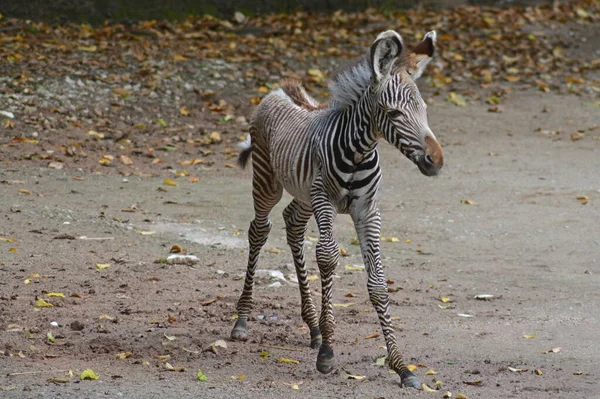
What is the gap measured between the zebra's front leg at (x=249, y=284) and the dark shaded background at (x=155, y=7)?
11.4 m

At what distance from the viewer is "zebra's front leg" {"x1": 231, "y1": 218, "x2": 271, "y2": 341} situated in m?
7.08

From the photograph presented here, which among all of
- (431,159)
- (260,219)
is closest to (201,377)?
(260,219)

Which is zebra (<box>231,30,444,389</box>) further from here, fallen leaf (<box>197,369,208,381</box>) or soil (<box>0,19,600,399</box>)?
fallen leaf (<box>197,369,208,381</box>)

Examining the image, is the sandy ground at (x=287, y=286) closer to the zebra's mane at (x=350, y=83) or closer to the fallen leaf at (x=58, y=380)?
the fallen leaf at (x=58, y=380)

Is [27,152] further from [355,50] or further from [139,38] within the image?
[355,50]

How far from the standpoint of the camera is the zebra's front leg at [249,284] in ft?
23.2

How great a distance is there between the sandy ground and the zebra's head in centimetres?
156

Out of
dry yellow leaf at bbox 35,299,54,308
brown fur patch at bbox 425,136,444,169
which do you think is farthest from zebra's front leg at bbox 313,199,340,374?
dry yellow leaf at bbox 35,299,54,308

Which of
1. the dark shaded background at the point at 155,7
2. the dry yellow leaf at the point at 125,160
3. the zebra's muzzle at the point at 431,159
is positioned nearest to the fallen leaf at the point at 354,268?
the zebra's muzzle at the point at 431,159

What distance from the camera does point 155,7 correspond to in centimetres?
1811

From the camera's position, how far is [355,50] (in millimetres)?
17781

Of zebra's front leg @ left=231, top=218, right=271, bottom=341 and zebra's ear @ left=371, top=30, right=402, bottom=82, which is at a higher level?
zebra's ear @ left=371, top=30, right=402, bottom=82

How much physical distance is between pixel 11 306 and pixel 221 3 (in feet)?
41.6

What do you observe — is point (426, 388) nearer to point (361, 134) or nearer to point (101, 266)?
point (361, 134)
